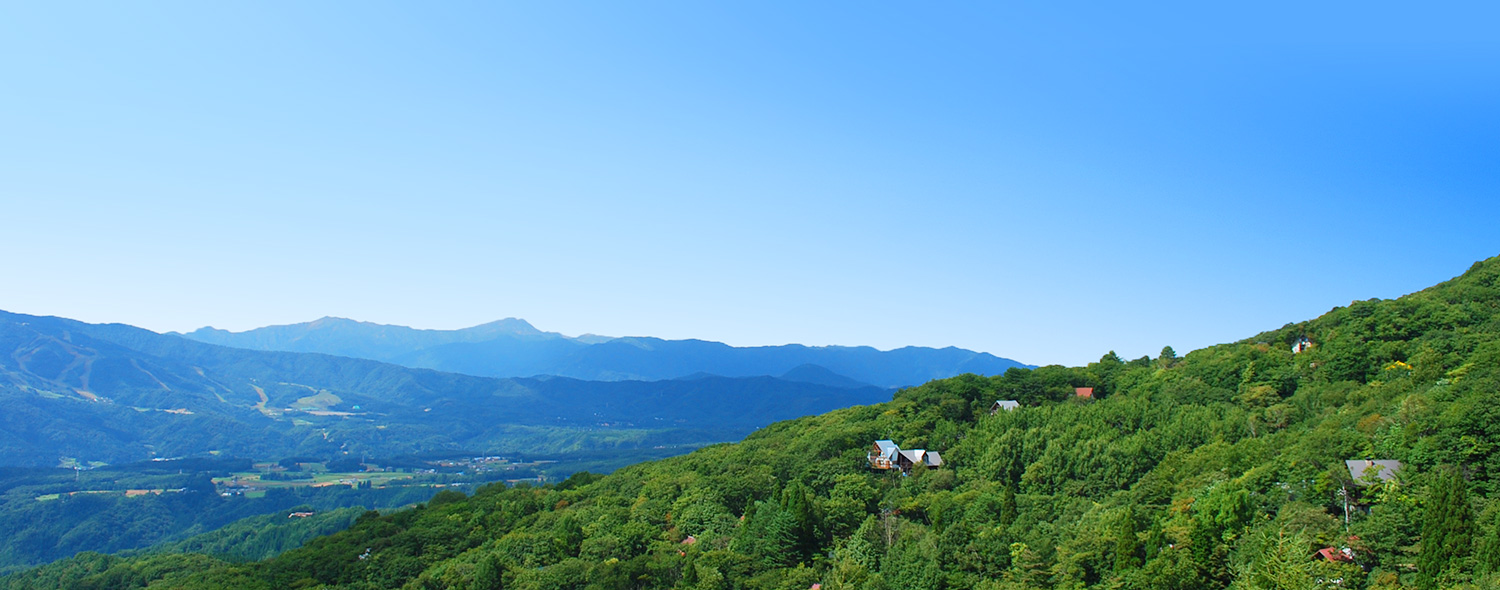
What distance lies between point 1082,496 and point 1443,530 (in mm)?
20143

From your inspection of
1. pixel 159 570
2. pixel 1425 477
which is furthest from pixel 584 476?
pixel 1425 477

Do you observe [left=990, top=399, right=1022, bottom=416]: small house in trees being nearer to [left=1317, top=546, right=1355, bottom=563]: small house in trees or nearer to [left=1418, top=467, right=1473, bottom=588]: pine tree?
[left=1317, top=546, right=1355, bottom=563]: small house in trees

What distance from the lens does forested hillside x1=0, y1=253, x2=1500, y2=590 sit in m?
33.9

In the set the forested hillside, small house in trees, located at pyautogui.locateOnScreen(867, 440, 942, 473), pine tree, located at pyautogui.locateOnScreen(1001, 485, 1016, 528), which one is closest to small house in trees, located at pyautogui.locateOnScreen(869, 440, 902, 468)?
small house in trees, located at pyautogui.locateOnScreen(867, 440, 942, 473)

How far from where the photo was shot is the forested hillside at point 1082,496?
33906 mm

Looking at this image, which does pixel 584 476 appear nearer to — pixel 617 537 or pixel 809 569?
pixel 617 537

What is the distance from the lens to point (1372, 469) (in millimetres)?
35500

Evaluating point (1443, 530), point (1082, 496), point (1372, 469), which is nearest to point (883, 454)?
point (1082, 496)

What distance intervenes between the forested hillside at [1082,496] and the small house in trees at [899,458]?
0.89m

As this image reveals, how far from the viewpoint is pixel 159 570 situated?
82500 mm

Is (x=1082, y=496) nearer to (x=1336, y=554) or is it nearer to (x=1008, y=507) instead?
(x=1008, y=507)

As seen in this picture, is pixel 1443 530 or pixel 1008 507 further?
pixel 1008 507

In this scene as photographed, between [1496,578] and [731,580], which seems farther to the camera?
[731,580]

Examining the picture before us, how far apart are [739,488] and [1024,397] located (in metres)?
27.1
